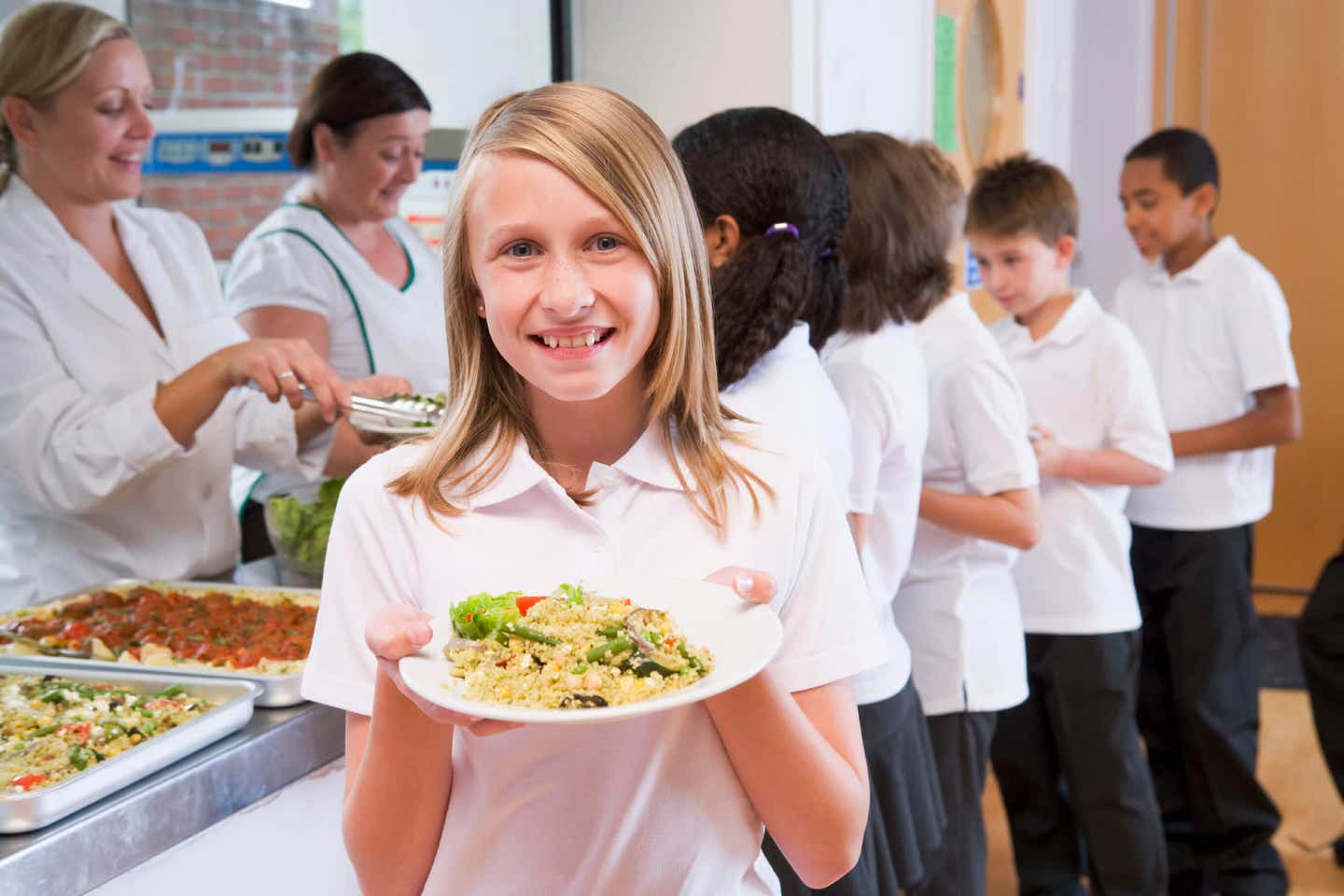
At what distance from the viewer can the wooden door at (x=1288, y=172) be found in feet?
16.8

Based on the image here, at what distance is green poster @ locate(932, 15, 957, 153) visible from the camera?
3.84 metres

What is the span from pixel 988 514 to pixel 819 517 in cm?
100

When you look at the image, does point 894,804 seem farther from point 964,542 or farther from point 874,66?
point 874,66

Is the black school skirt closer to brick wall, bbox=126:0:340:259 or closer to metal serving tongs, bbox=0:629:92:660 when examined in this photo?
metal serving tongs, bbox=0:629:92:660

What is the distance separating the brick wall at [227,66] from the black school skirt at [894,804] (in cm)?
195

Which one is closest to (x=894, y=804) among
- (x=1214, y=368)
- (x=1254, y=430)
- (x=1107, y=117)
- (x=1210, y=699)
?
(x=1210, y=699)

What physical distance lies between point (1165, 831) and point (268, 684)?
227 centimetres

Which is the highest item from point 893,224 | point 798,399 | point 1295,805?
point 893,224

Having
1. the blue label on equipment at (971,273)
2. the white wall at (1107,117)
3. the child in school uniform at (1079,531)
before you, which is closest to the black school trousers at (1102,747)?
the child in school uniform at (1079,531)

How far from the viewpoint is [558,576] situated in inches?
41.9

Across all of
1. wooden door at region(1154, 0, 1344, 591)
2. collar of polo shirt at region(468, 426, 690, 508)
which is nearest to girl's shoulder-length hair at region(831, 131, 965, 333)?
collar of polo shirt at region(468, 426, 690, 508)

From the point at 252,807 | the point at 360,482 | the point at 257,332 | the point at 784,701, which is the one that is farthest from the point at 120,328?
the point at 784,701

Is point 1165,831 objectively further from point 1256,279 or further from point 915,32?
point 915,32

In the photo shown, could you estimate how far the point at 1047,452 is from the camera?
96.1 inches
